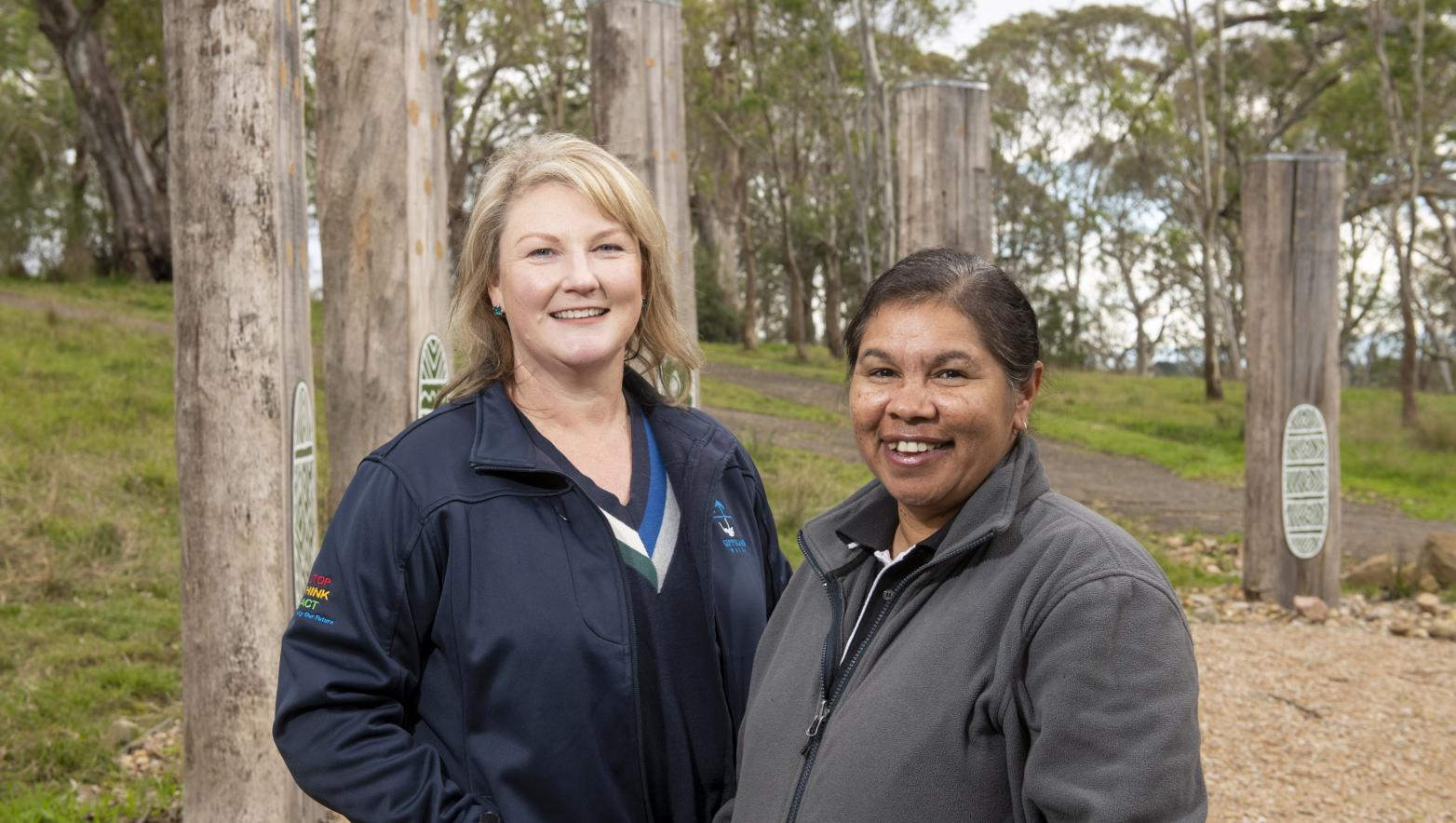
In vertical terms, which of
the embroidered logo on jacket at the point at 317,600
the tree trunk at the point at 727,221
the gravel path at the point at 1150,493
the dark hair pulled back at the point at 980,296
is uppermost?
the tree trunk at the point at 727,221

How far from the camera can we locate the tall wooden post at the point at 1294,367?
6.78 metres

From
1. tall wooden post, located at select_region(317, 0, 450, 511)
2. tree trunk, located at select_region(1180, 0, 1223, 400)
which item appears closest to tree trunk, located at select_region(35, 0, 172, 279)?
tree trunk, located at select_region(1180, 0, 1223, 400)

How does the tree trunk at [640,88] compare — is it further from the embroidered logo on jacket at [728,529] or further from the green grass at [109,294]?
the green grass at [109,294]

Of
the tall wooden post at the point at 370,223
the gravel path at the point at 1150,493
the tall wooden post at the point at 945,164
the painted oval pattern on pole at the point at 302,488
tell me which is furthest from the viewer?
the gravel path at the point at 1150,493

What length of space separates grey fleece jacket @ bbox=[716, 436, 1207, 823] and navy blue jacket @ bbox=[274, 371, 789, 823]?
28cm

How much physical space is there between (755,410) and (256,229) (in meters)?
12.6

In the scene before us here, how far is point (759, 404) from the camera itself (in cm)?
1606

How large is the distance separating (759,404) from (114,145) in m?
10.8

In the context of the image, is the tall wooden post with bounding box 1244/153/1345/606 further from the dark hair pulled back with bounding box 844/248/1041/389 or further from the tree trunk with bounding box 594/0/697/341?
the dark hair pulled back with bounding box 844/248/1041/389

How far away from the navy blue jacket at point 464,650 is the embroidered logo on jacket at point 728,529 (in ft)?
0.80

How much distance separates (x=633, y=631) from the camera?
212 cm

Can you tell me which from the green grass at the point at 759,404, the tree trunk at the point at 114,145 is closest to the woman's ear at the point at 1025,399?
the green grass at the point at 759,404

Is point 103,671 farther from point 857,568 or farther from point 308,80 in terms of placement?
point 308,80

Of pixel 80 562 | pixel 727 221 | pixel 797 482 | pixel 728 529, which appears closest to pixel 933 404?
pixel 728 529
